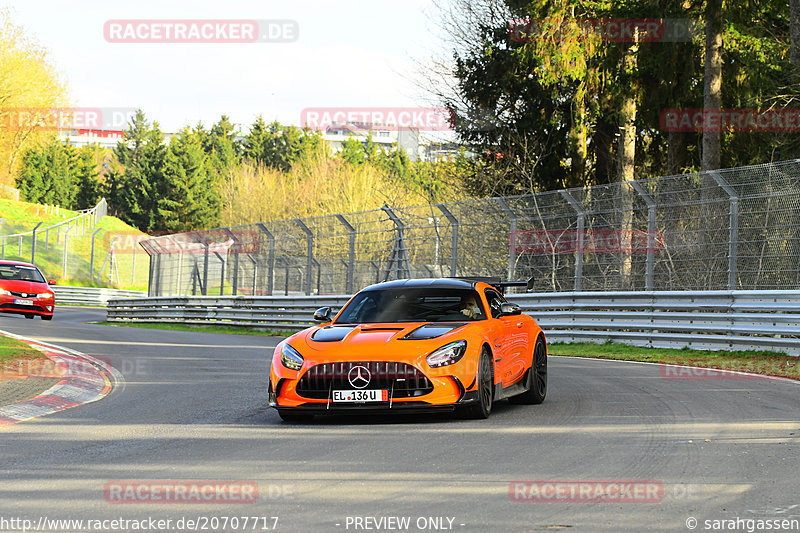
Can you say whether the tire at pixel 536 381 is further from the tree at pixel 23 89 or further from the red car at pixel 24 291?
the tree at pixel 23 89

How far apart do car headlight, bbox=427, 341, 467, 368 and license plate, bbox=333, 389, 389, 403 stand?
19.3 inches

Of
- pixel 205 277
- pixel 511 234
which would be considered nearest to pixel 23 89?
pixel 205 277

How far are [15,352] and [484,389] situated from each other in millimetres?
8940

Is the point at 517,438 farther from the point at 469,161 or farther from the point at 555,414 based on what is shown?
the point at 469,161

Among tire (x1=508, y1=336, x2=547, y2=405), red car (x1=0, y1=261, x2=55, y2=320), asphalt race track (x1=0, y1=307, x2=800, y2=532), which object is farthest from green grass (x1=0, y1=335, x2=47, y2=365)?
red car (x1=0, y1=261, x2=55, y2=320)

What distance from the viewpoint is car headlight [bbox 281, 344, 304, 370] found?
9316 mm

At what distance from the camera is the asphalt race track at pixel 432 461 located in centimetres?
553

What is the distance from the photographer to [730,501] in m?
5.79

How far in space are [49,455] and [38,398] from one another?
3.78 metres

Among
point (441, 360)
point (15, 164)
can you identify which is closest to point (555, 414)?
point (441, 360)

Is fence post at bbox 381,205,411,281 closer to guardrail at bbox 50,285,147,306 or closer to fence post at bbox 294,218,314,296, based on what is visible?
fence post at bbox 294,218,314,296

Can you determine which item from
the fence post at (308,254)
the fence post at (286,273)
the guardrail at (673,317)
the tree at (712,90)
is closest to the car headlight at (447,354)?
the guardrail at (673,317)

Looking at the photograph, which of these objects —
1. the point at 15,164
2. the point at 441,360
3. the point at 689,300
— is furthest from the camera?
the point at 15,164

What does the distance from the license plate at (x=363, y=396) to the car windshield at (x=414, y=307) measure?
4.56 feet
